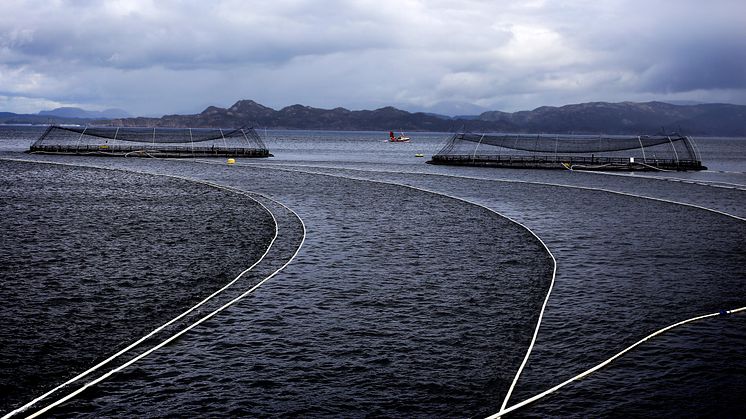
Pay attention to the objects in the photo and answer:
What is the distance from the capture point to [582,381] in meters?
19.2

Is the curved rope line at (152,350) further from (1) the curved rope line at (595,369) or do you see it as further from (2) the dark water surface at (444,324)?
(1) the curved rope line at (595,369)

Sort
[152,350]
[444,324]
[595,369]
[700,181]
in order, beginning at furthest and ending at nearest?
[700,181]
[444,324]
[152,350]
[595,369]

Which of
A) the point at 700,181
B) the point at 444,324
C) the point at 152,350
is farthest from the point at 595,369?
the point at 700,181

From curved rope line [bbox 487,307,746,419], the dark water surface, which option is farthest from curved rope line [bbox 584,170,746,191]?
curved rope line [bbox 487,307,746,419]

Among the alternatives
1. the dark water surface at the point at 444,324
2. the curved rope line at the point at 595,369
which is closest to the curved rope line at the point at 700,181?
the dark water surface at the point at 444,324

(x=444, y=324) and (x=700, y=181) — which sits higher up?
(x=700, y=181)

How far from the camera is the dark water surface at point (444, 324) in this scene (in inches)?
701

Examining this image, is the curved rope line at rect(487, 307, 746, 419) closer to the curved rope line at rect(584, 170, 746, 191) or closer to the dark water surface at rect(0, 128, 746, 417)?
the dark water surface at rect(0, 128, 746, 417)

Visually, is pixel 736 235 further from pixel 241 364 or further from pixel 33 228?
pixel 33 228

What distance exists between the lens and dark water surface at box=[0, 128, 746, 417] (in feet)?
58.4

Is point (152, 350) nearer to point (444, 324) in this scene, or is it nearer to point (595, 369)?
point (444, 324)

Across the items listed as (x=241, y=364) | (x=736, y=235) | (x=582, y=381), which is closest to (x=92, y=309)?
(x=241, y=364)

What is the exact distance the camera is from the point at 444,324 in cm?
2441

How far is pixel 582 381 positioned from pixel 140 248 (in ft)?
86.2
